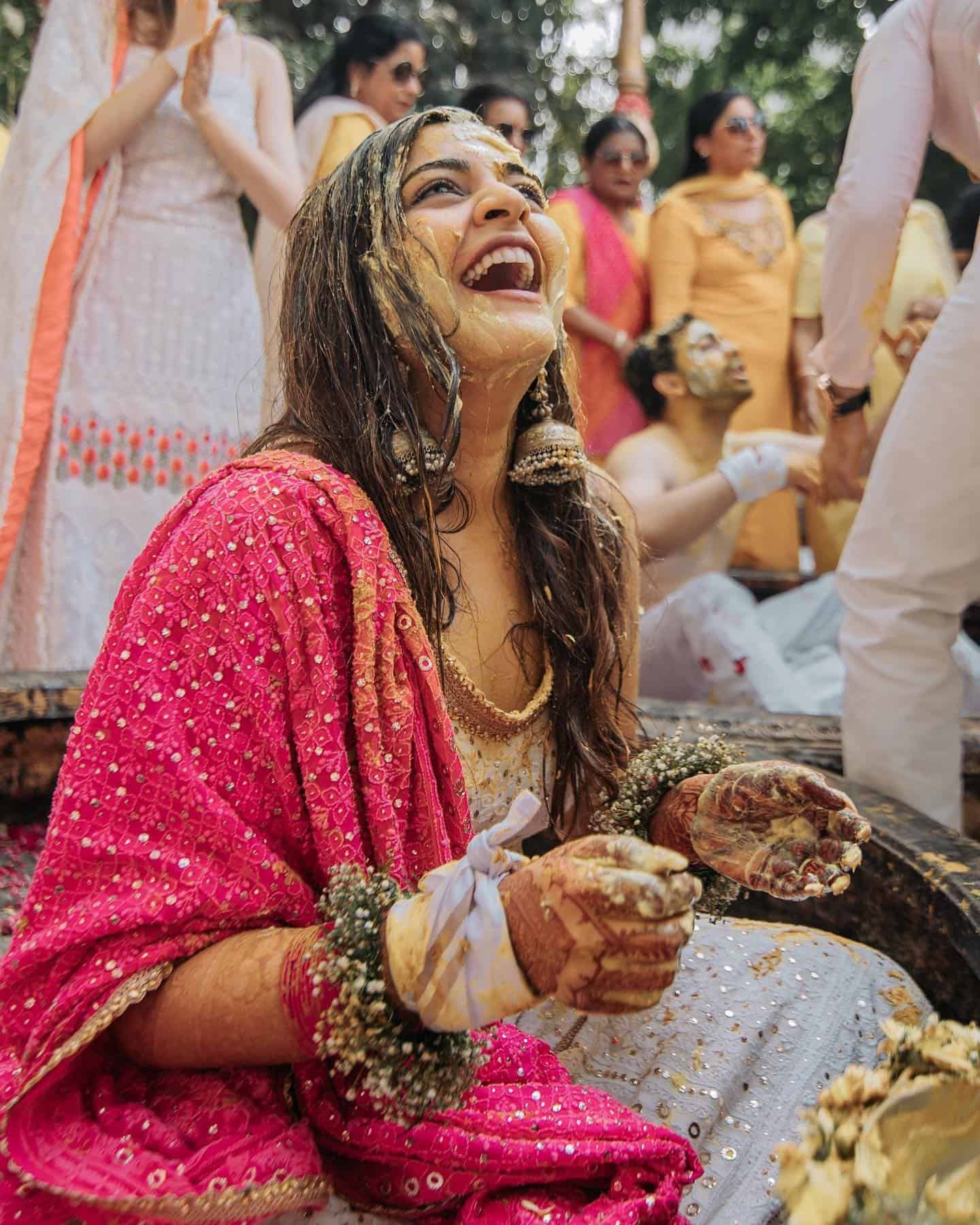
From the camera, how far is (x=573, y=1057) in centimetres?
137

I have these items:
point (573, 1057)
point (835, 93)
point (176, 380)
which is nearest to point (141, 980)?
point (573, 1057)

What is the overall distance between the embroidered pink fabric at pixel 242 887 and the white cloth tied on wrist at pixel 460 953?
154mm

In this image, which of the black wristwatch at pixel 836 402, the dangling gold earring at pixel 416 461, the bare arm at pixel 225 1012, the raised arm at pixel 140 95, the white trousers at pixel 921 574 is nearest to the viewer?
the bare arm at pixel 225 1012

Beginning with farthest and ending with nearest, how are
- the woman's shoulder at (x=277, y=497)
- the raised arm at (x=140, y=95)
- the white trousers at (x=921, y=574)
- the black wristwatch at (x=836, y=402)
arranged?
the raised arm at (x=140, y=95) < the black wristwatch at (x=836, y=402) < the white trousers at (x=921, y=574) < the woman's shoulder at (x=277, y=497)

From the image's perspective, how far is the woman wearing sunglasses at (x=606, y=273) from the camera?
4.48 m

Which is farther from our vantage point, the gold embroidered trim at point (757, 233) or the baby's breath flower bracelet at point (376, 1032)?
the gold embroidered trim at point (757, 233)

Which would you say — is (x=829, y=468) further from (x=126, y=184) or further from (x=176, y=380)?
(x=126, y=184)

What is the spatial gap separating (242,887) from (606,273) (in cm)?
392

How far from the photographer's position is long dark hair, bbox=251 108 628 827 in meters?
1.33

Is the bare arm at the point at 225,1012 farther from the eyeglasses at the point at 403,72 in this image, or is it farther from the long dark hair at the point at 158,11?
the eyeglasses at the point at 403,72

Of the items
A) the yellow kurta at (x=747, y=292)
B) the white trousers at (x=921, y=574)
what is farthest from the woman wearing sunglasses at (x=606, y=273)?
the white trousers at (x=921, y=574)

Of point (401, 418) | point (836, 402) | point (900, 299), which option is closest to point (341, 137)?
point (836, 402)

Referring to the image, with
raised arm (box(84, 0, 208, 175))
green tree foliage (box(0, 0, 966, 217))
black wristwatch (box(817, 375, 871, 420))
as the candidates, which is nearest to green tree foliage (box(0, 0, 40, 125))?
green tree foliage (box(0, 0, 966, 217))

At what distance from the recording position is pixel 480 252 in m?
1.37
